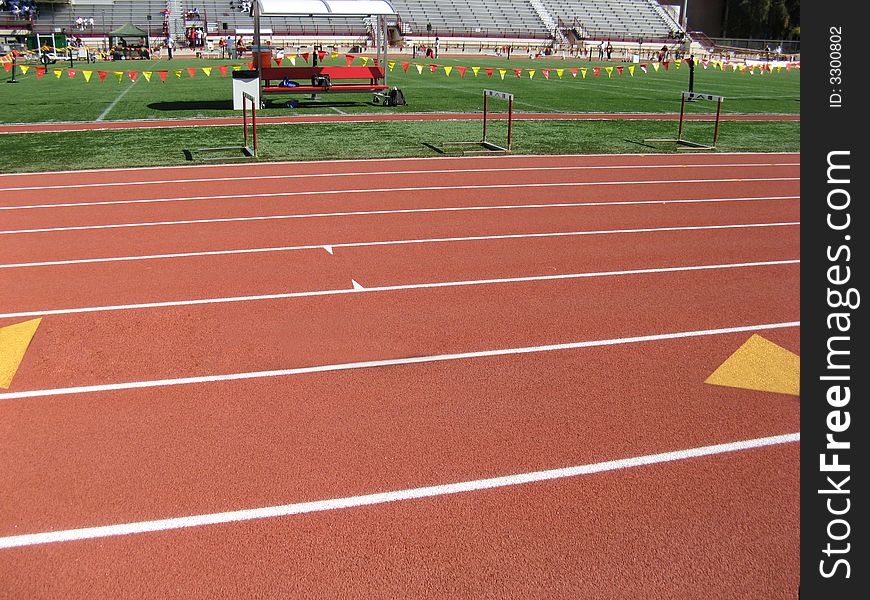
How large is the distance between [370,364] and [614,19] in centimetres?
8523

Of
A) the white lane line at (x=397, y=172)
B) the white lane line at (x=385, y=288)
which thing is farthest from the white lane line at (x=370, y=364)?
the white lane line at (x=397, y=172)

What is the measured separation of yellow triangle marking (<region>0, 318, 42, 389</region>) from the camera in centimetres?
538

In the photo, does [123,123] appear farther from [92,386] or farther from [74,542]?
[74,542]

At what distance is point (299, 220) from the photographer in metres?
9.70

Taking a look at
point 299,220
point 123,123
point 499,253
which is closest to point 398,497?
point 499,253

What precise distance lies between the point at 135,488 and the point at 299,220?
5.98 meters

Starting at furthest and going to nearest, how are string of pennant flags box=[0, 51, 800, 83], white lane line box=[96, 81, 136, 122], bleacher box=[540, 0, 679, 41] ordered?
bleacher box=[540, 0, 679, 41] → string of pennant flags box=[0, 51, 800, 83] → white lane line box=[96, 81, 136, 122]

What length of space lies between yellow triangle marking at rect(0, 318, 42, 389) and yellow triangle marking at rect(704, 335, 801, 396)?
4735 mm

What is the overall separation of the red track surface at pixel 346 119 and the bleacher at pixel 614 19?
60726mm

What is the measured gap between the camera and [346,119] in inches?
792

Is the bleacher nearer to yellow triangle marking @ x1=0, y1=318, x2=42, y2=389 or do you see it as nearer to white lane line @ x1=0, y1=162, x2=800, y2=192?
white lane line @ x1=0, y1=162, x2=800, y2=192

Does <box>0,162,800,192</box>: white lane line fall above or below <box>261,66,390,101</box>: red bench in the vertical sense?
below

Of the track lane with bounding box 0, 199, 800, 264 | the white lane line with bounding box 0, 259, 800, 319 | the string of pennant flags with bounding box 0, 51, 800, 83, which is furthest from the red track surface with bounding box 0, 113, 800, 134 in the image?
→ the white lane line with bounding box 0, 259, 800, 319

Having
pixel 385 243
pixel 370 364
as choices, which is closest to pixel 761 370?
pixel 370 364
